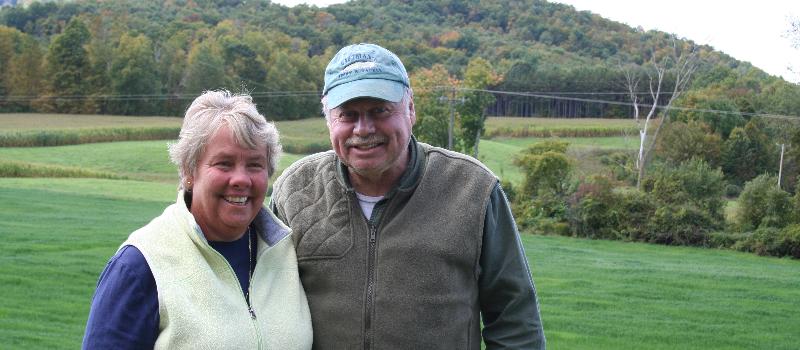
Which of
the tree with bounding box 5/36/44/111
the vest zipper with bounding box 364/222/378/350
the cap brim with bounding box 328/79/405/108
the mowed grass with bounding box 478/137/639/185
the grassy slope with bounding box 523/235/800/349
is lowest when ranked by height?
the mowed grass with bounding box 478/137/639/185

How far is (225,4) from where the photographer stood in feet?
408

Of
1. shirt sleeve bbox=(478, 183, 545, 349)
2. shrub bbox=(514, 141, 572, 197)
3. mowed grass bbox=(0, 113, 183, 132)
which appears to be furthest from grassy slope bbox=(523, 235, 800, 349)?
mowed grass bbox=(0, 113, 183, 132)

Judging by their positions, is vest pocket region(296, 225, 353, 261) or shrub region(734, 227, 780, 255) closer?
vest pocket region(296, 225, 353, 261)

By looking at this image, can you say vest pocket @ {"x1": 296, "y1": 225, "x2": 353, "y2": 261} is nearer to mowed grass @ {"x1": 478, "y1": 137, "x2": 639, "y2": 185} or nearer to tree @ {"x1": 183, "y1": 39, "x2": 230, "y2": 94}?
mowed grass @ {"x1": 478, "y1": 137, "x2": 639, "y2": 185}

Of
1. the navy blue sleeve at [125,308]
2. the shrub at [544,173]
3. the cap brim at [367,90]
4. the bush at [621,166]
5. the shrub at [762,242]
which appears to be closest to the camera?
the navy blue sleeve at [125,308]

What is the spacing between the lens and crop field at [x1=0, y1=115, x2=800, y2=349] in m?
11.2

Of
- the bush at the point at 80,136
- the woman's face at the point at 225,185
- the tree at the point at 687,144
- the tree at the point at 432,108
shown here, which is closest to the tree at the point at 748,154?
the tree at the point at 687,144

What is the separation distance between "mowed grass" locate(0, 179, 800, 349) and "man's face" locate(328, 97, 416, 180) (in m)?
6.55

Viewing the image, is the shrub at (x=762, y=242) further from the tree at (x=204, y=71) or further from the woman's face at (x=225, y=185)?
the tree at (x=204, y=71)

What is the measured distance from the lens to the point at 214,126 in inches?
109

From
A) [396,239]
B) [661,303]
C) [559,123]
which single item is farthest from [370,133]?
[559,123]

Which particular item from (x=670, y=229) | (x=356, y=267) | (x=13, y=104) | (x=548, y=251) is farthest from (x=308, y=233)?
(x=13, y=104)

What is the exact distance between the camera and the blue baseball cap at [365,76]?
294 cm

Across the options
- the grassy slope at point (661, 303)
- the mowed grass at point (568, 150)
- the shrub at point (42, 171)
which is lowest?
the mowed grass at point (568, 150)
